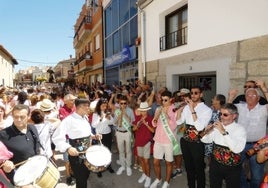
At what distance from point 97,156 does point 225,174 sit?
1.78 metres

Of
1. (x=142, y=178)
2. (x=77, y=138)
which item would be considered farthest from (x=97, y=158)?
(x=142, y=178)

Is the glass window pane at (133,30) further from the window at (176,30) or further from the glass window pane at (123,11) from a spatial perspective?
the window at (176,30)

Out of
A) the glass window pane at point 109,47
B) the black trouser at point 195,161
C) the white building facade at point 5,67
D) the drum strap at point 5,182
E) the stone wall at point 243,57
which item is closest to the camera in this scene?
the drum strap at point 5,182

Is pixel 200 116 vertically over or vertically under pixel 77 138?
over

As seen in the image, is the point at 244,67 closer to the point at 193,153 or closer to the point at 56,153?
the point at 193,153

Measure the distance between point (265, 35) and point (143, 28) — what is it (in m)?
5.47

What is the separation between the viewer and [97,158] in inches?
139

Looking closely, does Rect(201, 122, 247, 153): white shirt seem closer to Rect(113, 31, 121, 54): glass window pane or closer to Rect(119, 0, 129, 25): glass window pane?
Rect(119, 0, 129, 25): glass window pane

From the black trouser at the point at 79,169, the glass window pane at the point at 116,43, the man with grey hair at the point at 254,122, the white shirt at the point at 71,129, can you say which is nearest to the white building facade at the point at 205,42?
the man with grey hair at the point at 254,122

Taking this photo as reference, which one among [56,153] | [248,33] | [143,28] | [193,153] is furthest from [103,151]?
[143,28]

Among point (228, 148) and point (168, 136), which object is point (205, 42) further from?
point (228, 148)

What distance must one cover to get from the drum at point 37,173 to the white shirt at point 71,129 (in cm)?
50

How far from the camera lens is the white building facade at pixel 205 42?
15.1 ft

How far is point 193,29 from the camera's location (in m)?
6.34
